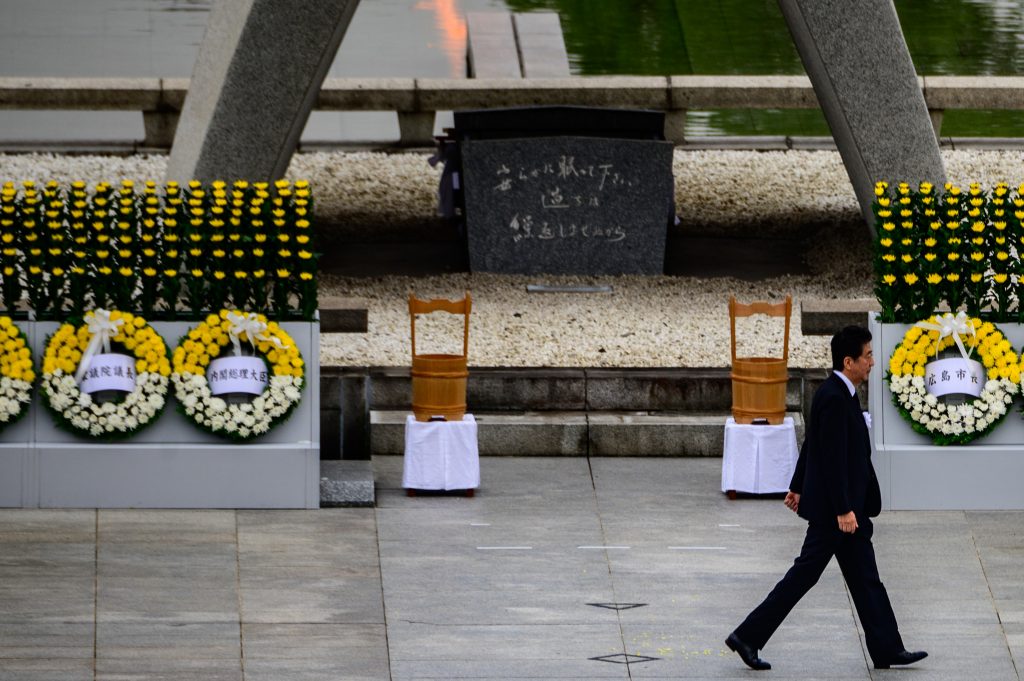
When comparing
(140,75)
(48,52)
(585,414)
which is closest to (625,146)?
(585,414)

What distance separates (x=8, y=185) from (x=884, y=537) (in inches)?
210

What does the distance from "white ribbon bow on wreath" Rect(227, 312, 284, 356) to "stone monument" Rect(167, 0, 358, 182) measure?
2.97m

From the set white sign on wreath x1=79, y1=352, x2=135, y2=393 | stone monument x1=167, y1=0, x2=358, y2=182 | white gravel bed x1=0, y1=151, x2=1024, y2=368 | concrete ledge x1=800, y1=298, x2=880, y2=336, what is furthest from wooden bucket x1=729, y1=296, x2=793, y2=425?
stone monument x1=167, y1=0, x2=358, y2=182

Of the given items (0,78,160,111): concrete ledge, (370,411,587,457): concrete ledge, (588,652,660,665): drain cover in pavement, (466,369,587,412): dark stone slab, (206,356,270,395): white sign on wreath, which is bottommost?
(588,652,660,665): drain cover in pavement

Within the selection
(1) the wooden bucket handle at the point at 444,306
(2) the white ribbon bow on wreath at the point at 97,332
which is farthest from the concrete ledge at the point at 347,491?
(2) the white ribbon bow on wreath at the point at 97,332

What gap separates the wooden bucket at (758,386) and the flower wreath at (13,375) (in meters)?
4.05

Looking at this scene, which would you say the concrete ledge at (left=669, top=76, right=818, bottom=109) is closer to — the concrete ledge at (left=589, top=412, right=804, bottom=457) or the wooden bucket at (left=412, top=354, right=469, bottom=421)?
the concrete ledge at (left=589, top=412, right=804, bottom=457)

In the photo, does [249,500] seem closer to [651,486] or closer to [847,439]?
[651,486]

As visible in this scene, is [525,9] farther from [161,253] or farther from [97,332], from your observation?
[97,332]

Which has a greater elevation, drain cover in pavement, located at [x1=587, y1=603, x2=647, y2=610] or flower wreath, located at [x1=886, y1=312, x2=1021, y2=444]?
flower wreath, located at [x1=886, y1=312, x2=1021, y2=444]

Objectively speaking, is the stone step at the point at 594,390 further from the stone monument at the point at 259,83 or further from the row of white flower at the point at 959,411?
the stone monument at the point at 259,83

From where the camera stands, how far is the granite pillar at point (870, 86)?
13641mm

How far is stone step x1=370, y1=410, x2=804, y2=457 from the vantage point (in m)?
12.2

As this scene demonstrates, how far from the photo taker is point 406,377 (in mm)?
12367
